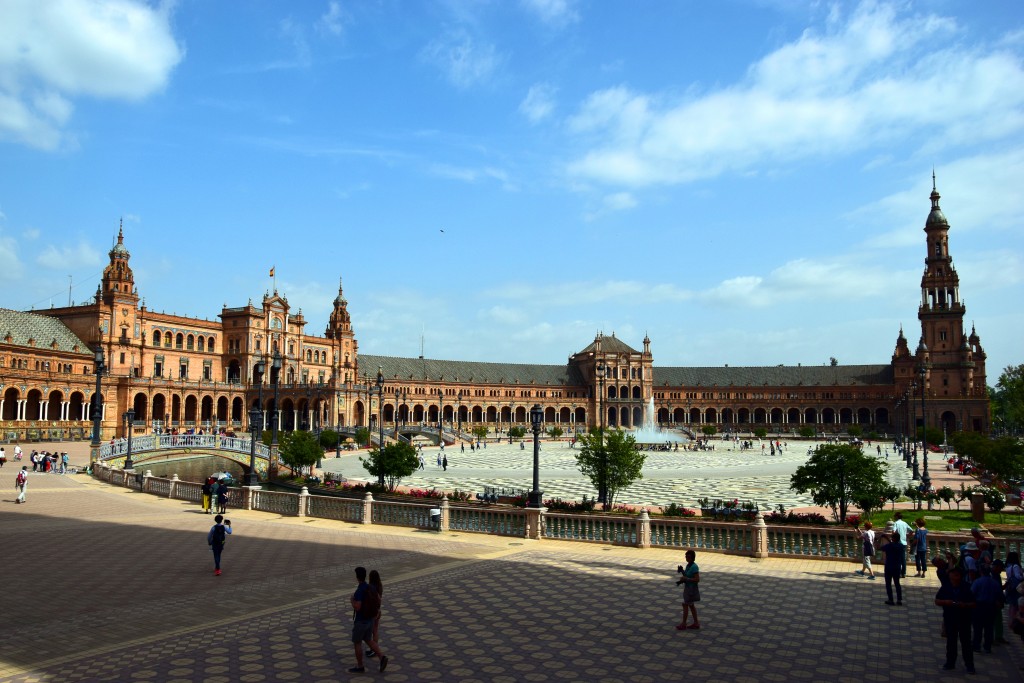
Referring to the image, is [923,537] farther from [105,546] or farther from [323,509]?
[105,546]

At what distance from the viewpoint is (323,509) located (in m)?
26.7

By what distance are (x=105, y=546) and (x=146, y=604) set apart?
285 inches

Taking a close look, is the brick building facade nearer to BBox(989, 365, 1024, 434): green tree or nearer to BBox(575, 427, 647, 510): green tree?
BBox(989, 365, 1024, 434): green tree

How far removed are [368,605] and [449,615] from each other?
343cm

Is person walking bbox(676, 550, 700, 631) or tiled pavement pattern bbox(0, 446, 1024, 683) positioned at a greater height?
person walking bbox(676, 550, 700, 631)

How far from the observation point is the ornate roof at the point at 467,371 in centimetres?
13288

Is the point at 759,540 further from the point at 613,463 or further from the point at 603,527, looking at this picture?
the point at 613,463

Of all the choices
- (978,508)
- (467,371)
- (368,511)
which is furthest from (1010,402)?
(368,511)

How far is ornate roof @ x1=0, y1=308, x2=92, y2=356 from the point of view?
80625 millimetres

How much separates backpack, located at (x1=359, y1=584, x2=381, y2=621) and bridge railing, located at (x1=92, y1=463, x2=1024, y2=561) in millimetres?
11597

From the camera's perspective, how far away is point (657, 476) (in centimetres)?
5338

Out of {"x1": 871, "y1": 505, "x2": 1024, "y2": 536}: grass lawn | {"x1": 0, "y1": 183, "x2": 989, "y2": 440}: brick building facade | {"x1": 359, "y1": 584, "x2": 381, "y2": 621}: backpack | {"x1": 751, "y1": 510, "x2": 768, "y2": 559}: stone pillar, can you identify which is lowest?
{"x1": 871, "y1": 505, "x2": 1024, "y2": 536}: grass lawn

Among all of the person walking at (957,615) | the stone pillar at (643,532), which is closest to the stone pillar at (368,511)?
the stone pillar at (643,532)

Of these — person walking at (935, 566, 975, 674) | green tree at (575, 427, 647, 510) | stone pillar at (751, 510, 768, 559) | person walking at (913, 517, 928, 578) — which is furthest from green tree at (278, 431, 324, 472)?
person walking at (935, 566, 975, 674)
